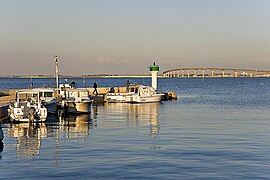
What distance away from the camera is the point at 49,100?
4816cm

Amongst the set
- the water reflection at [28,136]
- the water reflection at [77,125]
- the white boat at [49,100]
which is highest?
the white boat at [49,100]

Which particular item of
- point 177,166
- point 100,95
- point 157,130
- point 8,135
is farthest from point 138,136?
point 100,95

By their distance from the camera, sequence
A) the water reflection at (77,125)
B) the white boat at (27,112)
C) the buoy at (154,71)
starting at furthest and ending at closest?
1. the buoy at (154,71)
2. the white boat at (27,112)
3. the water reflection at (77,125)

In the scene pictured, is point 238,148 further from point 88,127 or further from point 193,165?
point 88,127

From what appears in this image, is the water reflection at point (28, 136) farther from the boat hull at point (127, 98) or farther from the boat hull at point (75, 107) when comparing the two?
the boat hull at point (127, 98)

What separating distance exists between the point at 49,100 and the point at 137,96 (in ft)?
81.2

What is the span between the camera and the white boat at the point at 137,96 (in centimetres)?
7131

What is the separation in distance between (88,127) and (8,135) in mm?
7176

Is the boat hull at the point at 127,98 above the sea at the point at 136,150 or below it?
above

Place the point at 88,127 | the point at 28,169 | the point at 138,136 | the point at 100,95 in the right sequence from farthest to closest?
1. the point at 100,95
2. the point at 88,127
3. the point at 138,136
4. the point at 28,169

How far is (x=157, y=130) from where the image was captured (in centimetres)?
3628

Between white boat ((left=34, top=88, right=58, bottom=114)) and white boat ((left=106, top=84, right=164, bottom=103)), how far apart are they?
2137cm

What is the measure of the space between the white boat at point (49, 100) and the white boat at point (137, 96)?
70.1ft

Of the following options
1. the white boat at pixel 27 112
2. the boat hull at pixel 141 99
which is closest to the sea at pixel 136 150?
the white boat at pixel 27 112
